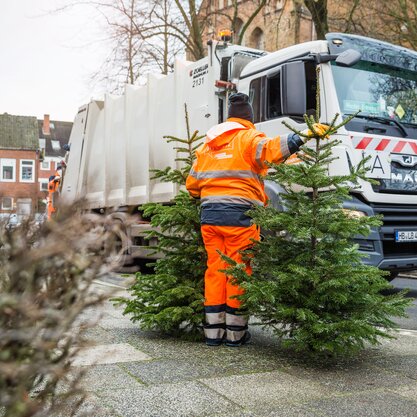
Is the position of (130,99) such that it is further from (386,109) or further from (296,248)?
(296,248)

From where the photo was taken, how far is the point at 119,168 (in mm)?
11242

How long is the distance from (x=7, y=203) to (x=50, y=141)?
251ft

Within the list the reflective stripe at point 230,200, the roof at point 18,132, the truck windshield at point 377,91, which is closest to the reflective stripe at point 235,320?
the reflective stripe at point 230,200

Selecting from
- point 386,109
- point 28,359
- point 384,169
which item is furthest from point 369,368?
point 386,109

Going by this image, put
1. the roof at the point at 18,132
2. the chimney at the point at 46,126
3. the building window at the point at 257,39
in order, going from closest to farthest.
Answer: the building window at the point at 257,39
the roof at the point at 18,132
the chimney at the point at 46,126

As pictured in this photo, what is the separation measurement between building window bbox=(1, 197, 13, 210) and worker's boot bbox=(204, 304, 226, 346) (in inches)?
129

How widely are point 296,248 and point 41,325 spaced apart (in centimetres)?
298

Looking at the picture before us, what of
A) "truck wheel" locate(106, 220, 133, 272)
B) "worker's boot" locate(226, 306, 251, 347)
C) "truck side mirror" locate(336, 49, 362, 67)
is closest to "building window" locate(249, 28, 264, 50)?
"truck side mirror" locate(336, 49, 362, 67)

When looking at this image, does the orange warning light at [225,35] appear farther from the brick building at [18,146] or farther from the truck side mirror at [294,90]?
the brick building at [18,146]

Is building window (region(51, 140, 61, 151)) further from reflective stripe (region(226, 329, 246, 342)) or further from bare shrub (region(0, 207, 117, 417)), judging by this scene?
bare shrub (region(0, 207, 117, 417))

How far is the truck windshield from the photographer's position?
7.00 meters

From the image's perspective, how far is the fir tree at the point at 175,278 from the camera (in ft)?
15.8

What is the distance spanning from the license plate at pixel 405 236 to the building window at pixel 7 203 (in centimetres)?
634

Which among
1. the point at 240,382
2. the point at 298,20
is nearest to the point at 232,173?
the point at 240,382
